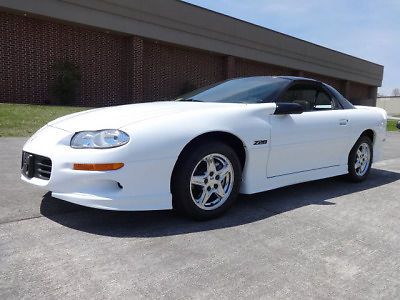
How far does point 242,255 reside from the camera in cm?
274

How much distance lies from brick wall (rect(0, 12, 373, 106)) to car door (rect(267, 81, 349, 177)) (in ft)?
44.9

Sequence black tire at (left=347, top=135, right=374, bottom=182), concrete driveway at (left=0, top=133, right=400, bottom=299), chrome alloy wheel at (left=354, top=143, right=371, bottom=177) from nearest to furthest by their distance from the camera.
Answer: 1. concrete driveway at (left=0, top=133, right=400, bottom=299)
2. black tire at (left=347, top=135, right=374, bottom=182)
3. chrome alloy wheel at (left=354, top=143, right=371, bottom=177)

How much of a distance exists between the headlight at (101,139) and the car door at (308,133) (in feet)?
4.77

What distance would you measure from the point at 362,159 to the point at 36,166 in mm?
3905

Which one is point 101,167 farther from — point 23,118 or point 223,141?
point 23,118

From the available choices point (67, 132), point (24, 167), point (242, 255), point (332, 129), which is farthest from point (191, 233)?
point (332, 129)

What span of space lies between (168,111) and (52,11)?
14395mm

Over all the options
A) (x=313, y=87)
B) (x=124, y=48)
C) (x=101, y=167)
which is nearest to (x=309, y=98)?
(x=313, y=87)

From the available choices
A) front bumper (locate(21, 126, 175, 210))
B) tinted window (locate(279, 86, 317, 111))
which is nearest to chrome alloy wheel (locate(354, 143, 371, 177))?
tinted window (locate(279, 86, 317, 111))

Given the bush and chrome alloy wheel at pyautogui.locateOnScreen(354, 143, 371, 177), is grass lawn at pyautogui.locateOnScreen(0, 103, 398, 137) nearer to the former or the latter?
the bush

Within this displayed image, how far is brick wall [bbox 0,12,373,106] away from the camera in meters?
15.5

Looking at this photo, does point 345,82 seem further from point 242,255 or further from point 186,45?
point 242,255

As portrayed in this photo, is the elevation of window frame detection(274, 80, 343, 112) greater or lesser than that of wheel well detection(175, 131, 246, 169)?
greater

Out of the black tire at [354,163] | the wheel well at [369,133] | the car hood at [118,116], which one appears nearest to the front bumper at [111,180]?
the car hood at [118,116]
